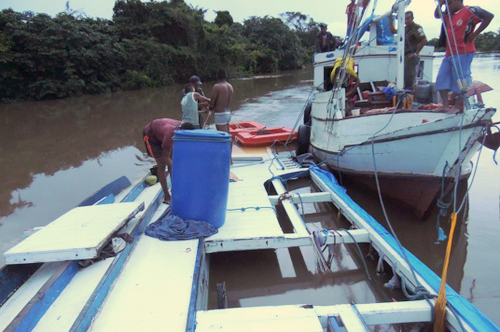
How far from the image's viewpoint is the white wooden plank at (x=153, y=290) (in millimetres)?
2193

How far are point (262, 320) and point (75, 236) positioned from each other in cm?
168

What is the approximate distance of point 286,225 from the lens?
16.5 feet

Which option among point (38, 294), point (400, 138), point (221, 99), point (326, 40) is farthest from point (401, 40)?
point (38, 294)

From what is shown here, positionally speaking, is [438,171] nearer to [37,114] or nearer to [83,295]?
[83,295]

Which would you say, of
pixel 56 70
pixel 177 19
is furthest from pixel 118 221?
pixel 177 19

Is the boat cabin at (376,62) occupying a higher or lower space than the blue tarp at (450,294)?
higher

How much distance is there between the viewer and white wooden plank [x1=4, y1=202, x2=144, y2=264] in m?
2.63

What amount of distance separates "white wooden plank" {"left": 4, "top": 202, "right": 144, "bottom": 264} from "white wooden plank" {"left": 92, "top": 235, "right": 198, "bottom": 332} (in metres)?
0.31

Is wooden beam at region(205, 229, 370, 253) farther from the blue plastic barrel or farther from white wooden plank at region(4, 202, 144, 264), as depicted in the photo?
white wooden plank at region(4, 202, 144, 264)

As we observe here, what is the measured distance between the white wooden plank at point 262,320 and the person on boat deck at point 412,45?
19.2 feet

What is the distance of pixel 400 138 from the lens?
Answer: 4672mm

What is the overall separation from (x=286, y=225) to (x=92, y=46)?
74.6ft

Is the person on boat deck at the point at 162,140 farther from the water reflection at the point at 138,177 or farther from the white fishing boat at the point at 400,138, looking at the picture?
the white fishing boat at the point at 400,138

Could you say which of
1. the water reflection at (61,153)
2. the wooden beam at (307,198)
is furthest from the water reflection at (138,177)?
the wooden beam at (307,198)
